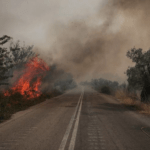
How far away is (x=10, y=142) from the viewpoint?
209 inches

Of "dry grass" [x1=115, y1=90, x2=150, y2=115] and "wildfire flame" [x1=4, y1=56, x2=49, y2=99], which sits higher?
"wildfire flame" [x1=4, y1=56, x2=49, y2=99]

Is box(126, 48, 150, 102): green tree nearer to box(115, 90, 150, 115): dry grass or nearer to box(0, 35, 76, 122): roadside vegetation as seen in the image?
box(115, 90, 150, 115): dry grass

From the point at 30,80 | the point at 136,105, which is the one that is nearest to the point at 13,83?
the point at 30,80

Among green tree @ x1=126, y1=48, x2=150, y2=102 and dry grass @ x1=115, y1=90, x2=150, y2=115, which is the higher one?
green tree @ x1=126, y1=48, x2=150, y2=102

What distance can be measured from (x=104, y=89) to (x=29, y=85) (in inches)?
958

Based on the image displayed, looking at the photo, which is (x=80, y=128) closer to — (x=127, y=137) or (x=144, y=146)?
(x=127, y=137)

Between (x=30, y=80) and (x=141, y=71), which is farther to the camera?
(x=30, y=80)

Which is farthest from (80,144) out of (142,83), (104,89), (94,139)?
(104,89)

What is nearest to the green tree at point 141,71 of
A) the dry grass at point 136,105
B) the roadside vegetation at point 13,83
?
the dry grass at point 136,105

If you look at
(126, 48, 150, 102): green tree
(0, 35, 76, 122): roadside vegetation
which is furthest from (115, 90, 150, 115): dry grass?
(0, 35, 76, 122): roadside vegetation

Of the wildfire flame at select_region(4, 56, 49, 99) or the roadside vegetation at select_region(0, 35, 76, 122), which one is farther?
the wildfire flame at select_region(4, 56, 49, 99)

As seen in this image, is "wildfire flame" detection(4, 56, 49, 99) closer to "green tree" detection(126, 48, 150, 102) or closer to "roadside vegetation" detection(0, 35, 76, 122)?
"roadside vegetation" detection(0, 35, 76, 122)

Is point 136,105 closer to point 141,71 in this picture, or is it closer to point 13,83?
point 141,71

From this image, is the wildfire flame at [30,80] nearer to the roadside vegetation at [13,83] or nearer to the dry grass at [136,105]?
the roadside vegetation at [13,83]
